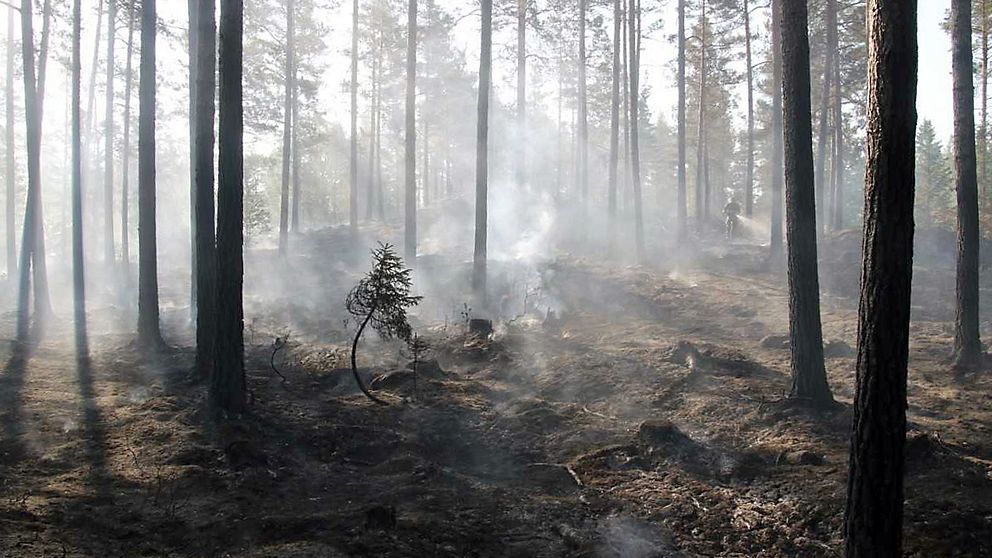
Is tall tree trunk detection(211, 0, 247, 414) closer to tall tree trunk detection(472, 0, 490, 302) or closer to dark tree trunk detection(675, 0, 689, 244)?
tall tree trunk detection(472, 0, 490, 302)

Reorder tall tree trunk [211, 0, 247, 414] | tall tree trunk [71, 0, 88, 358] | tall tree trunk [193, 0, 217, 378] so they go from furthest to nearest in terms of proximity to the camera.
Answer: tall tree trunk [71, 0, 88, 358], tall tree trunk [193, 0, 217, 378], tall tree trunk [211, 0, 247, 414]

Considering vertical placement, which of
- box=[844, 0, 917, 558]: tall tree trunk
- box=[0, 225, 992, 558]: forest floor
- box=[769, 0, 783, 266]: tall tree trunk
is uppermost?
box=[769, 0, 783, 266]: tall tree trunk

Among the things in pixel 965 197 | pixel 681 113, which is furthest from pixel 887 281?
pixel 681 113

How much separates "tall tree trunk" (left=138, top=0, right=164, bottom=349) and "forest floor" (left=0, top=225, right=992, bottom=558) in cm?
88

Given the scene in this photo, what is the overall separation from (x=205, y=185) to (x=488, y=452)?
713cm

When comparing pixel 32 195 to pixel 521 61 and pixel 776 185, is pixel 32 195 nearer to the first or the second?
pixel 521 61

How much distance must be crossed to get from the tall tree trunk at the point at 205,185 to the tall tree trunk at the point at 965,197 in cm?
1386

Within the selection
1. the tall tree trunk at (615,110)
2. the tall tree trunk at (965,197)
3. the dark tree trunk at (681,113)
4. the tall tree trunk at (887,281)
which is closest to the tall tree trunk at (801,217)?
the tall tree trunk at (965,197)

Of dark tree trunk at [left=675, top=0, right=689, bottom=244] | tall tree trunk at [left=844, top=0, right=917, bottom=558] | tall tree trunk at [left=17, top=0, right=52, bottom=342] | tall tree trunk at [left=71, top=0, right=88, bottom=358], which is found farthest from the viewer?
dark tree trunk at [left=675, top=0, right=689, bottom=244]

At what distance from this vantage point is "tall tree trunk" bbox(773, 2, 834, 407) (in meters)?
9.54

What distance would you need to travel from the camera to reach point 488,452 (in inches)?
382

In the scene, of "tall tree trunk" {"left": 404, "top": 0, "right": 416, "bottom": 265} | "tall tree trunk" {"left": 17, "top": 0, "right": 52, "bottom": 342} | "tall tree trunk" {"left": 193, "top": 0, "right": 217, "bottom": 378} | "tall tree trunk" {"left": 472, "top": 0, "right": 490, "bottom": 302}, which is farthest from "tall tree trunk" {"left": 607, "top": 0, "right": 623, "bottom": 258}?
"tall tree trunk" {"left": 17, "top": 0, "right": 52, "bottom": 342}

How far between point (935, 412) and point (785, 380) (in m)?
2.27

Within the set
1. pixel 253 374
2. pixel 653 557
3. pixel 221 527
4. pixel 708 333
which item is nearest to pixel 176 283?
pixel 253 374
